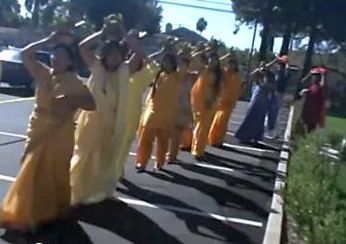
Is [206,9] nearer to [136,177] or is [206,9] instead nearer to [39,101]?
[136,177]

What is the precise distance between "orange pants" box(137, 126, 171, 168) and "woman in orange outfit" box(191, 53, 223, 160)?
2594 mm

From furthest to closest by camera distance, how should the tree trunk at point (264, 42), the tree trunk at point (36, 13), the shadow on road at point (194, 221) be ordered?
the tree trunk at point (36, 13)
the tree trunk at point (264, 42)
the shadow on road at point (194, 221)

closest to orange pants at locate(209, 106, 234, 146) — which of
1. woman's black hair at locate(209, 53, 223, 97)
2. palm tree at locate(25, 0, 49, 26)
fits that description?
woman's black hair at locate(209, 53, 223, 97)

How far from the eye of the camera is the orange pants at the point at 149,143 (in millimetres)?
12609

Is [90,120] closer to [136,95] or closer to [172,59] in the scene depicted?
[136,95]

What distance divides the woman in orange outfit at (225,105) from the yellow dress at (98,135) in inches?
322

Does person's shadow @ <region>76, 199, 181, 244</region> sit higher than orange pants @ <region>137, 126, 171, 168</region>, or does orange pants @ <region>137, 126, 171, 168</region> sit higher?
orange pants @ <region>137, 126, 171, 168</region>

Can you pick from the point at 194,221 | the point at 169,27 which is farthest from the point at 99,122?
the point at 169,27

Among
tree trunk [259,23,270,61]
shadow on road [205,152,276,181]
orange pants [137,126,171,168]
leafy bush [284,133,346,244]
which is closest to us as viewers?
leafy bush [284,133,346,244]

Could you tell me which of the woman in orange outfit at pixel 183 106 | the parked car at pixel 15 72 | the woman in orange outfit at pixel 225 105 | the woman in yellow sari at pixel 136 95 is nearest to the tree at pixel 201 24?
the parked car at pixel 15 72

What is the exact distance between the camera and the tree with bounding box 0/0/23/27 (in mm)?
77250

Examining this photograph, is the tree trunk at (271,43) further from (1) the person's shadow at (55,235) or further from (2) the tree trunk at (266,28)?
(1) the person's shadow at (55,235)

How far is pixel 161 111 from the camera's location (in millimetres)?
12805

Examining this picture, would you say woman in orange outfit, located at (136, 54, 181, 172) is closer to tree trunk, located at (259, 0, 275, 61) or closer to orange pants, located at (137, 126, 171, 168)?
orange pants, located at (137, 126, 171, 168)
